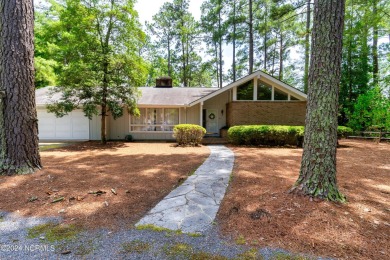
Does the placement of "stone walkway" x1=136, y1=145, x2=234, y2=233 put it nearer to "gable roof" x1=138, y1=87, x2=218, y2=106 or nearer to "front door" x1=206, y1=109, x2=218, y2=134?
"gable roof" x1=138, y1=87, x2=218, y2=106

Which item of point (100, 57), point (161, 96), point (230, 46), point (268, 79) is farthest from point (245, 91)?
point (230, 46)

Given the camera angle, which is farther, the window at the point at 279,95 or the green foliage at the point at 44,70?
the green foliage at the point at 44,70

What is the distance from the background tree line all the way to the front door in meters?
5.13

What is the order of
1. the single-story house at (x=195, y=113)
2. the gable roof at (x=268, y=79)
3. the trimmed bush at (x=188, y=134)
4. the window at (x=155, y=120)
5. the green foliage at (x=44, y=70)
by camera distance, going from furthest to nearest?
the green foliage at (x=44, y=70) → the window at (x=155, y=120) → the single-story house at (x=195, y=113) → the gable roof at (x=268, y=79) → the trimmed bush at (x=188, y=134)

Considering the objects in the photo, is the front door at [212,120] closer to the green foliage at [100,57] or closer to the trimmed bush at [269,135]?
the trimmed bush at [269,135]

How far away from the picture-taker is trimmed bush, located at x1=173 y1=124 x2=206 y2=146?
11141 millimetres

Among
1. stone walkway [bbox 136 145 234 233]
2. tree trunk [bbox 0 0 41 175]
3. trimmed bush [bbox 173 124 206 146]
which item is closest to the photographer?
stone walkway [bbox 136 145 234 233]

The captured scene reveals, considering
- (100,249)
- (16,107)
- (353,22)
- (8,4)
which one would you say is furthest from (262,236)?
(353,22)

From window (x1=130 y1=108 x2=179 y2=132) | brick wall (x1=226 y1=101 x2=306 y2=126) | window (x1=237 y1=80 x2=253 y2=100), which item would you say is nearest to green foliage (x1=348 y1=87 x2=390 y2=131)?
brick wall (x1=226 y1=101 x2=306 y2=126)

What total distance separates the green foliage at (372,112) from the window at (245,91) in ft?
29.4

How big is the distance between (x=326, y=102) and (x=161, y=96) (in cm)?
1308

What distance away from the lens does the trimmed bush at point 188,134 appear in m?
11.1

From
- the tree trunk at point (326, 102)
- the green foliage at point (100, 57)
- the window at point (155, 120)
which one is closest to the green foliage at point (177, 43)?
the window at point (155, 120)

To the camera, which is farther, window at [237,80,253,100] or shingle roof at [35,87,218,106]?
shingle roof at [35,87,218,106]
